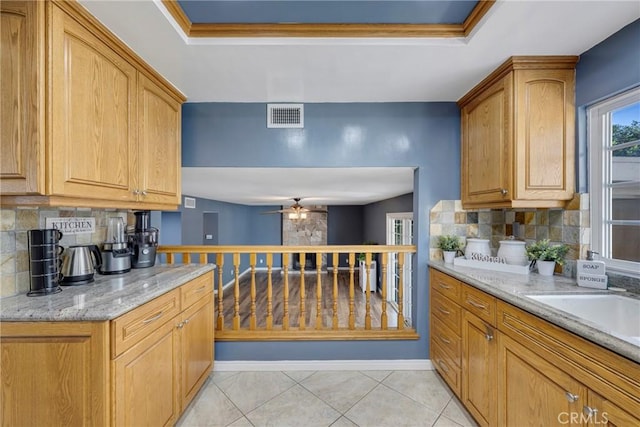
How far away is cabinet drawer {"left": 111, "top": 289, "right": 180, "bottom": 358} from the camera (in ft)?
3.63

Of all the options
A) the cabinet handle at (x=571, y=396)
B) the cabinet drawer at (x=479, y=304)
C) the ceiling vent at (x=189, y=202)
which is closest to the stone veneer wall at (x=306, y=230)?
the ceiling vent at (x=189, y=202)

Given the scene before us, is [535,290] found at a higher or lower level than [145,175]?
lower

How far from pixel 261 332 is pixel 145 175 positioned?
1519 millimetres

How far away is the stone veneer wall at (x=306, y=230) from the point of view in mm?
8664

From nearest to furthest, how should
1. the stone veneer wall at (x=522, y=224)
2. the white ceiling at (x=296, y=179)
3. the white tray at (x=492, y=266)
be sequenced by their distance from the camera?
the stone veneer wall at (x=522, y=224), the white tray at (x=492, y=266), the white ceiling at (x=296, y=179)

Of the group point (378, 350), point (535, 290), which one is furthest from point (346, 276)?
point (535, 290)

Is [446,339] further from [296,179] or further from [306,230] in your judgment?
[306,230]

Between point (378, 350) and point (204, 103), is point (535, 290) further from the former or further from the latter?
point (204, 103)

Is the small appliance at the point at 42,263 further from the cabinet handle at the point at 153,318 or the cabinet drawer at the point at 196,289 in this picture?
the cabinet drawer at the point at 196,289

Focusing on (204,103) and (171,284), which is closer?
(171,284)

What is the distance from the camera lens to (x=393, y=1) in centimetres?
131

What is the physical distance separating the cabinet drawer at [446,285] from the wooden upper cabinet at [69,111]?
6.98 ft

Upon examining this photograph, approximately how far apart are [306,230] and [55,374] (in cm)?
766

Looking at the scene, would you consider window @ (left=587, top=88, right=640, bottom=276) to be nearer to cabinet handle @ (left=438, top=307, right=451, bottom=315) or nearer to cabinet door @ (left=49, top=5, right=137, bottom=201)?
cabinet handle @ (left=438, top=307, right=451, bottom=315)
